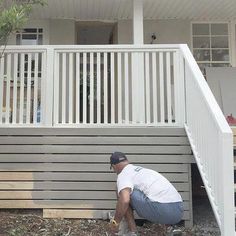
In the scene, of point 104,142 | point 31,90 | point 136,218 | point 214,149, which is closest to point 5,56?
point 31,90

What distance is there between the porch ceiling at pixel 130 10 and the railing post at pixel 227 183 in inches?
172

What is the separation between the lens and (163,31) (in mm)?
A: 9258

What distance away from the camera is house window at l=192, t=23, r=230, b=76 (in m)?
9.34

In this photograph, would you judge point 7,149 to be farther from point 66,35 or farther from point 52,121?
point 66,35

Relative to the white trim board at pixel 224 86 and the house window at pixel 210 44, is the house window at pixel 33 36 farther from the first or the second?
the white trim board at pixel 224 86

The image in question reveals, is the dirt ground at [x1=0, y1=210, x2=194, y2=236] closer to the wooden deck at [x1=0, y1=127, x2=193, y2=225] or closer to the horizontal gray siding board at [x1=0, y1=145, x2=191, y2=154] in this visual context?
the wooden deck at [x1=0, y1=127, x2=193, y2=225]

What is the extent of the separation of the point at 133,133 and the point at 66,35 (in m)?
3.89

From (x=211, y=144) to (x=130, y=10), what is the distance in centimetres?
462

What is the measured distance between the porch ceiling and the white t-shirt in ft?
12.9

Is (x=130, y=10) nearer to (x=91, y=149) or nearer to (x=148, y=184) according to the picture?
(x=91, y=149)

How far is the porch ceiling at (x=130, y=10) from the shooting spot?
8.15 meters

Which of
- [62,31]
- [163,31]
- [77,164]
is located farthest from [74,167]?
[163,31]

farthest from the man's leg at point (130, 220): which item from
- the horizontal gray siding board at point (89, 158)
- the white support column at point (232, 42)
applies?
the white support column at point (232, 42)

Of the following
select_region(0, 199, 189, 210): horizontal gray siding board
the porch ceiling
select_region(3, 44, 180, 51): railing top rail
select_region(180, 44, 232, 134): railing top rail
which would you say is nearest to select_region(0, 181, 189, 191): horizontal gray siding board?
select_region(0, 199, 189, 210): horizontal gray siding board
